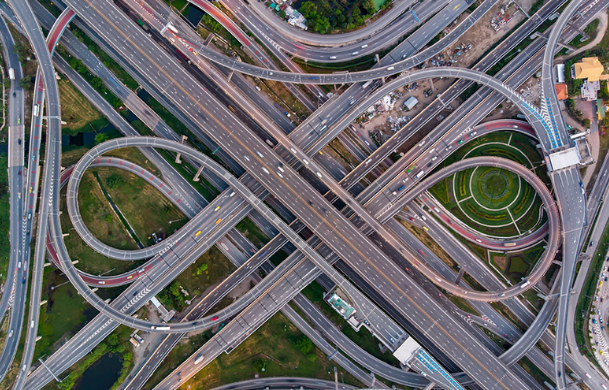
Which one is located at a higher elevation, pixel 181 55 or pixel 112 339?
pixel 181 55

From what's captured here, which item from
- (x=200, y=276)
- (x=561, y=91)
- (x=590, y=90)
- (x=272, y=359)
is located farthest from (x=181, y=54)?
(x=590, y=90)

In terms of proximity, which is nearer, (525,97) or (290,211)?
(290,211)

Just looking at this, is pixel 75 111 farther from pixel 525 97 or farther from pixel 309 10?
pixel 525 97

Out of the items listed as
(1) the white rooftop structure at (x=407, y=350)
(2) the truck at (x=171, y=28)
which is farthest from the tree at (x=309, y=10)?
(1) the white rooftop structure at (x=407, y=350)

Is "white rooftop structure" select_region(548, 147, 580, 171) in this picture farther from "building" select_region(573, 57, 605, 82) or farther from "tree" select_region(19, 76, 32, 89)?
"tree" select_region(19, 76, 32, 89)

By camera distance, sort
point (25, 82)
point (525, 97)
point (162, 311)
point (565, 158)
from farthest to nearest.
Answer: point (525, 97), point (162, 311), point (25, 82), point (565, 158)

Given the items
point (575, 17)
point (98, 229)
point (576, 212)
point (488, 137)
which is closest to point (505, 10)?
point (575, 17)
